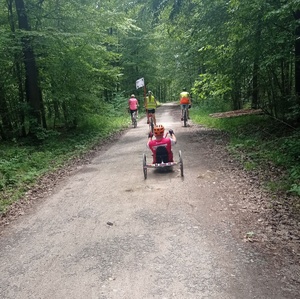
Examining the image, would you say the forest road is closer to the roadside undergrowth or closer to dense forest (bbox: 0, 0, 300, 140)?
the roadside undergrowth

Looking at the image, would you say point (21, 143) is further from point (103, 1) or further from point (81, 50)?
point (103, 1)

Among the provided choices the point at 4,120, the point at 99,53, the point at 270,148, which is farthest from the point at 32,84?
the point at 270,148

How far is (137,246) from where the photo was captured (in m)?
4.96

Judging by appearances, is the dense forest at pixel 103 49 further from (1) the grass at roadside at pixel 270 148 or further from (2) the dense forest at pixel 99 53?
(1) the grass at roadside at pixel 270 148

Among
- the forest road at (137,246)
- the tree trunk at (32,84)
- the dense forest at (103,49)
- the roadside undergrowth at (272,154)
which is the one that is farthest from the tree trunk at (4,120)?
the roadside undergrowth at (272,154)

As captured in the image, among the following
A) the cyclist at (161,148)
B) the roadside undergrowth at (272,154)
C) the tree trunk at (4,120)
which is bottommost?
the roadside undergrowth at (272,154)

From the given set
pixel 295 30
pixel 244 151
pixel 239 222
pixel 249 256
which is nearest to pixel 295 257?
pixel 249 256

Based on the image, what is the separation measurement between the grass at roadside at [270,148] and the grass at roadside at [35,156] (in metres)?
6.26

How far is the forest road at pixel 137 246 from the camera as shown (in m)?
3.96

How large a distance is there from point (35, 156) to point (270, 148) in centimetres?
835

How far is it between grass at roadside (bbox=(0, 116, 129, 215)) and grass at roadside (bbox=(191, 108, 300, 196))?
6.26m

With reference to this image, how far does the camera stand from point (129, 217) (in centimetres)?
608

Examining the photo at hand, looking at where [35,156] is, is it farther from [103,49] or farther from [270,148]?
[270,148]

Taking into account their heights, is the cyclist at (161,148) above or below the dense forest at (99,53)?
below
